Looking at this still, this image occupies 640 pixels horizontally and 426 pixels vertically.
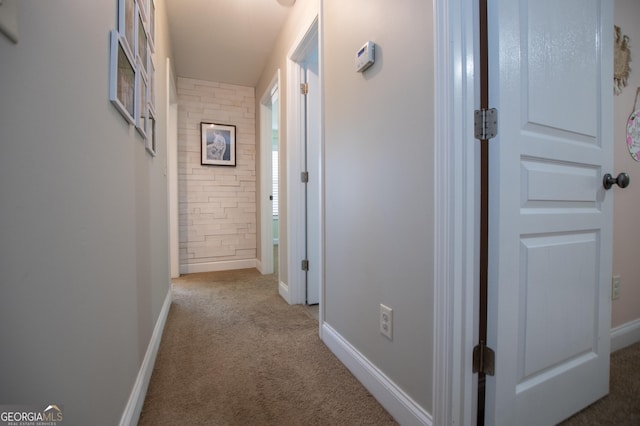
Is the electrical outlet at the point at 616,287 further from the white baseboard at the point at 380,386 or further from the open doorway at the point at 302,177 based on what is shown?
the open doorway at the point at 302,177

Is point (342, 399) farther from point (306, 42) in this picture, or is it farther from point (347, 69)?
point (306, 42)

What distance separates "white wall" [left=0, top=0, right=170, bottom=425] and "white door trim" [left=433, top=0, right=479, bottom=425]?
0.98 m

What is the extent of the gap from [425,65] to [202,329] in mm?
2019

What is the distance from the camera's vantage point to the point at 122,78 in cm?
99

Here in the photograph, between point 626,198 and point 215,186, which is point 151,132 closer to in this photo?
point 215,186

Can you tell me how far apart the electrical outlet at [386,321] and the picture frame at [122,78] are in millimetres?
1246

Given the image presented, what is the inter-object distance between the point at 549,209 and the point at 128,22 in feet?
5.69

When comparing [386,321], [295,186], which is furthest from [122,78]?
[295,186]

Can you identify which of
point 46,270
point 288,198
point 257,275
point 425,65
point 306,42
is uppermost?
point 306,42

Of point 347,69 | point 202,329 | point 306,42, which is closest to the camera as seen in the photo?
point 347,69

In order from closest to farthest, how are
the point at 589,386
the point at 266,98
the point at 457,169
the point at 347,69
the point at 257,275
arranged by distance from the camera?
the point at 457,169, the point at 589,386, the point at 347,69, the point at 266,98, the point at 257,275

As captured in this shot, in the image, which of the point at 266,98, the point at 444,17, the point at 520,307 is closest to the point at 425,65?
the point at 444,17

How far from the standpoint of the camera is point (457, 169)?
0.88m

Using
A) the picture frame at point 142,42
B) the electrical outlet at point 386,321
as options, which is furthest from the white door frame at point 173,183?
the electrical outlet at point 386,321
